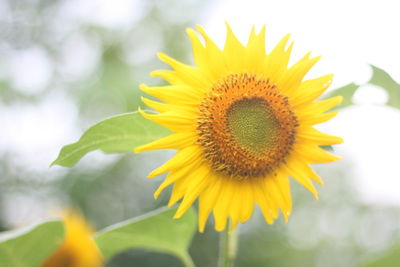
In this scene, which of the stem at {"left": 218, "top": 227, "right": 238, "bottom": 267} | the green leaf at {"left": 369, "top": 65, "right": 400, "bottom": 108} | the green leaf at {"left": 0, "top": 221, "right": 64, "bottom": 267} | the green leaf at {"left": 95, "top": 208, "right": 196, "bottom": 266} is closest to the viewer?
the stem at {"left": 218, "top": 227, "right": 238, "bottom": 267}

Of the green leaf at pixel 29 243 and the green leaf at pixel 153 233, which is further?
the green leaf at pixel 153 233

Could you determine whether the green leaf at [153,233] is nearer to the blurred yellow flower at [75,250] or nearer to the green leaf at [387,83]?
the blurred yellow flower at [75,250]

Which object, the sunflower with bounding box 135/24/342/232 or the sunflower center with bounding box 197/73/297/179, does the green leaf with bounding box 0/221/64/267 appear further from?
the sunflower center with bounding box 197/73/297/179

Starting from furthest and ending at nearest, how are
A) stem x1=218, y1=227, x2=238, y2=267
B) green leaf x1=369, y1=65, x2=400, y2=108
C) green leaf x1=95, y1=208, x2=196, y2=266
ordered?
green leaf x1=95, y1=208, x2=196, y2=266 < green leaf x1=369, y1=65, x2=400, y2=108 < stem x1=218, y1=227, x2=238, y2=267

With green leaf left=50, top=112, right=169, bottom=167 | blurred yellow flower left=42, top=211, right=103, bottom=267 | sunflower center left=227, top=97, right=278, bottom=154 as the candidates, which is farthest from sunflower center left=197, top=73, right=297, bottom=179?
blurred yellow flower left=42, top=211, right=103, bottom=267

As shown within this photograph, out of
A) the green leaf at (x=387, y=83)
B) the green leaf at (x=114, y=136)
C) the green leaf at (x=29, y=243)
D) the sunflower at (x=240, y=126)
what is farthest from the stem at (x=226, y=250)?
the green leaf at (x=387, y=83)

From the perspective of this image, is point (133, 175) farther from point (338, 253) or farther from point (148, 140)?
point (148, 140)
